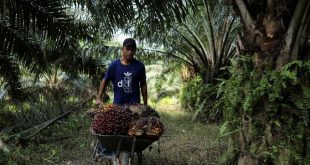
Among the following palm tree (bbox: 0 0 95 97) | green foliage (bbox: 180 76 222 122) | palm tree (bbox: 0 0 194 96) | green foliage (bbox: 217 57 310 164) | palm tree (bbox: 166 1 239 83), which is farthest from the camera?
palm tree (bbox: 166 1 239 83)

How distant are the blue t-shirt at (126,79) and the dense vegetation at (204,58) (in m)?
0.91

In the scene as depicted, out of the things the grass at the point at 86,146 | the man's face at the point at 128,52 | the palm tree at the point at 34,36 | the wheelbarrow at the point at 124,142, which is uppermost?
the palm tree at the point at 34,36

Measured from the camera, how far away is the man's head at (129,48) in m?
5.82

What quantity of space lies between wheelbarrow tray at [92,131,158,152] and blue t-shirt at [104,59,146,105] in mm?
1040

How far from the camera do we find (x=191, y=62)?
1346 centimetres

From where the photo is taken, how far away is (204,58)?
12.6 meters

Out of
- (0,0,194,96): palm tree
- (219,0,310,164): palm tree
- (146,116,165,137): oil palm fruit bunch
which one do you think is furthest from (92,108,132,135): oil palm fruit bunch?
(0,0,194,96): palm tree

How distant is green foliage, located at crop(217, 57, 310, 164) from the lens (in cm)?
499

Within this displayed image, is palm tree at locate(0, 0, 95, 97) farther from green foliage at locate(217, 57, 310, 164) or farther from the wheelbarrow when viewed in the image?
green foliage at locate(217, 57, 310, 164)

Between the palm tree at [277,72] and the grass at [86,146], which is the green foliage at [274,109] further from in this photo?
the grass at [86,146]

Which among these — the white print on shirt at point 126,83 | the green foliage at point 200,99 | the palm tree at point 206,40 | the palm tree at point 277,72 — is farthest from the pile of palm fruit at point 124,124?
the palm tree at point 206,40

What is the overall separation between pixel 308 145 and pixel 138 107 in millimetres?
1921

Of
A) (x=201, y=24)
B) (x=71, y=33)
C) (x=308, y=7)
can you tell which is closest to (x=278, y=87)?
(x=308, y=7)

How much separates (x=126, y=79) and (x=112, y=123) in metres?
1.31
